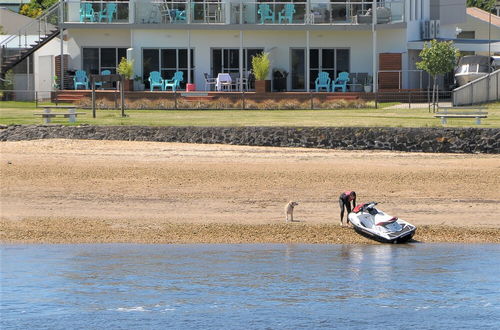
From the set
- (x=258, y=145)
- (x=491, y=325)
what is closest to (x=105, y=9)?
(x=258, y=145)

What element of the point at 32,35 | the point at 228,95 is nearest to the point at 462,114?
the point at 228,95

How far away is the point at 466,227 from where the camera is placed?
997 inches

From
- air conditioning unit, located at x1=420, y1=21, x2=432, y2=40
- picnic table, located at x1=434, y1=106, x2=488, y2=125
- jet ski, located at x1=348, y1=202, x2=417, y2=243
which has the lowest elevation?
jet ski, located at x1=348, y1=202, x2=417, y2=243

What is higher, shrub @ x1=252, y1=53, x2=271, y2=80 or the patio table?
shrub @ x1=252, y1=53, x2=271, y2=80

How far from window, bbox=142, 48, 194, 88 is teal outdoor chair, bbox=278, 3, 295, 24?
460 cm

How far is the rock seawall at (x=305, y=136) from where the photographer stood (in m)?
35.7

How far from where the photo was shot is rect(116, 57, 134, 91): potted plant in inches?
2087

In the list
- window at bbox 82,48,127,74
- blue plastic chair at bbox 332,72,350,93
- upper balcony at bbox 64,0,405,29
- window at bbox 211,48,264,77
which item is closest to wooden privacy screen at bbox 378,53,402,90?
blue plastic chair at bbox 332,72,350,93

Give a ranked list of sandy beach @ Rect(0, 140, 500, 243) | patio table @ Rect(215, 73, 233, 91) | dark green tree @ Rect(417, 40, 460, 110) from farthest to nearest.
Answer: patio table @ Rect(215, 73, 233, 91) < dark green tree @ Rect(417, 40, 460, 110) < sandy beach @ Rect(0, 140, 500, 243)

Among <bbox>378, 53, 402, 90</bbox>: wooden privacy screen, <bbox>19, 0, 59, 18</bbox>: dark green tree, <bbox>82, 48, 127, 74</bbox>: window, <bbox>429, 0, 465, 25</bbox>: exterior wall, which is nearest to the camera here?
<bbox>378, 53, 402, 90</bbox>: wooden privacy screen

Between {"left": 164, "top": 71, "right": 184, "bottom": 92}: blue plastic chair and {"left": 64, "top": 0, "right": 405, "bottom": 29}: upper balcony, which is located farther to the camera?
{"left": 164, "top": 71, "right": 184, "bottom": 92}: blue plastic chair

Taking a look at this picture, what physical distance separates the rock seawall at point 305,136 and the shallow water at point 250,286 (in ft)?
38.8

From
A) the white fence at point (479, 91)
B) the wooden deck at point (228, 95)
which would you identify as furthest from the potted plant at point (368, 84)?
the white fence at point (479, 91)

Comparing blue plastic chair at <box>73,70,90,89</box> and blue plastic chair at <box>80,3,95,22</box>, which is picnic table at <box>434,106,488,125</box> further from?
blue plastic chair at <box>80,3,95,22</box>
